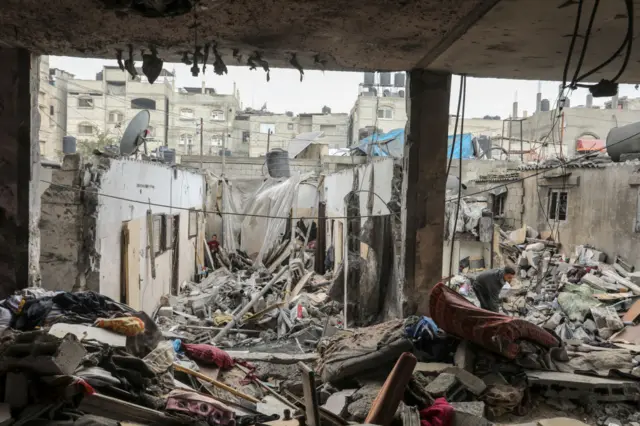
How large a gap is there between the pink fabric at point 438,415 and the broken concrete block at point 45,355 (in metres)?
2.52

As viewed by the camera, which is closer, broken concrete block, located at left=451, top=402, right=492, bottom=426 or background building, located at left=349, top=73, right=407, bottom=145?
broken concrete block, located at left=451, top=402, right=492, bottom=426

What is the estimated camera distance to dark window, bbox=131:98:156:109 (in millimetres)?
34184

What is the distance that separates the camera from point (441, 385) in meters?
3.95

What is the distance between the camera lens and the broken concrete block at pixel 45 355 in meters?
2.82

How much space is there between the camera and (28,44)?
14.1 feet

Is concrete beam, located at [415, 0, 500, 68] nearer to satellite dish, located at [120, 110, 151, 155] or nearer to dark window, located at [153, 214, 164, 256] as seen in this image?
satellite dish, located at [120, 110, 151, 155]

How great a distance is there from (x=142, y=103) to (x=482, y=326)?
35308 millimetres

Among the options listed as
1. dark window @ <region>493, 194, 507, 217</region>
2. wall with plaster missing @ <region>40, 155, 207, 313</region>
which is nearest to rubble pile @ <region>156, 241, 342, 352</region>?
wall with plaster missing @ <region>40, 155, 207, 313</region>

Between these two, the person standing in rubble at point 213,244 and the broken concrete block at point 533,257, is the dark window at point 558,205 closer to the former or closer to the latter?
the broken concrete block at point 533,257

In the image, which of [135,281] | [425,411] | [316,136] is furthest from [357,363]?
[316,136]

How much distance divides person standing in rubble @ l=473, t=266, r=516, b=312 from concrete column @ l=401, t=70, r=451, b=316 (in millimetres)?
1844

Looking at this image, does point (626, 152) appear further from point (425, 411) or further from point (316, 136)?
point (316, 136)

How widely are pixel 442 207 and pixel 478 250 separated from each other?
1018 centimetres

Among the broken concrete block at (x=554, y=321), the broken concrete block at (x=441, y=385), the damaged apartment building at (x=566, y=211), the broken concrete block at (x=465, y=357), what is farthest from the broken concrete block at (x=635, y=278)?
the broken concrete block at (x=441, y=385)
